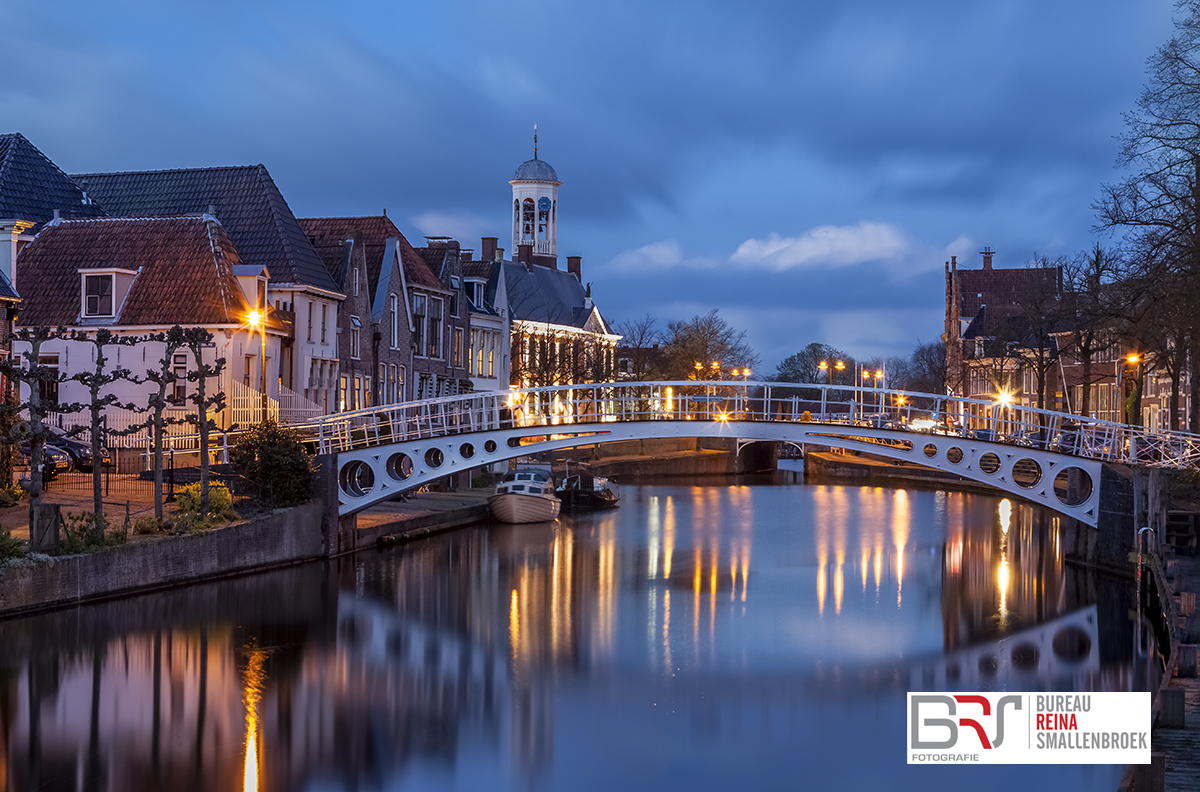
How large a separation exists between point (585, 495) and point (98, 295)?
25085 mm

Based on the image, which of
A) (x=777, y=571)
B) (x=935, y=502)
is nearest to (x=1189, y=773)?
(x=777, y=571)

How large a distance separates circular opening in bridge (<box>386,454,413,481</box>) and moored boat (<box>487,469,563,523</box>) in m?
5.29

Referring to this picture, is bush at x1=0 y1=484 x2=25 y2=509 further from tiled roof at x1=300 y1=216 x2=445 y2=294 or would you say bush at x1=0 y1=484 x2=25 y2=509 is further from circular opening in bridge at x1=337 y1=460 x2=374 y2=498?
tiled roof at x1=300 y1=216 x2=445 y2=294

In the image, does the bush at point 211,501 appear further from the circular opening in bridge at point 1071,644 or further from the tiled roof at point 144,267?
the circular opening in bridge at point 1071,644

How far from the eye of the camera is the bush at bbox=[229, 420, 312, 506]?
116 ft

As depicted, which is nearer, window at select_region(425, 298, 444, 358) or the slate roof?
window at select_region(425, 298, 444, 358)

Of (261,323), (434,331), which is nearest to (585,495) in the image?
(434,331)

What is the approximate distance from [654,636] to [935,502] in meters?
40.7

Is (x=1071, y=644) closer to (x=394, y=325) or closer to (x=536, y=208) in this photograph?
(x=394, y=325)

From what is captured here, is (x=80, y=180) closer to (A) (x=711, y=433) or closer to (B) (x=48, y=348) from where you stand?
(B) (x=48, y=348)

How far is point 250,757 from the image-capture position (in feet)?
65.6

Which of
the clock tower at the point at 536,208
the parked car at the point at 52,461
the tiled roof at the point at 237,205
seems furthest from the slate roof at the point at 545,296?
the parked car at the point at 52,461

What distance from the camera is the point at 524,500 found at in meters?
52.3

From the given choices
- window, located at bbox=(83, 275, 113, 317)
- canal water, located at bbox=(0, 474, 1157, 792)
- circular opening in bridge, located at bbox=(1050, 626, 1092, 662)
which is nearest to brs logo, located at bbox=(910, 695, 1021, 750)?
canal water, located at bbox=(0, 474, 1157, 792)
